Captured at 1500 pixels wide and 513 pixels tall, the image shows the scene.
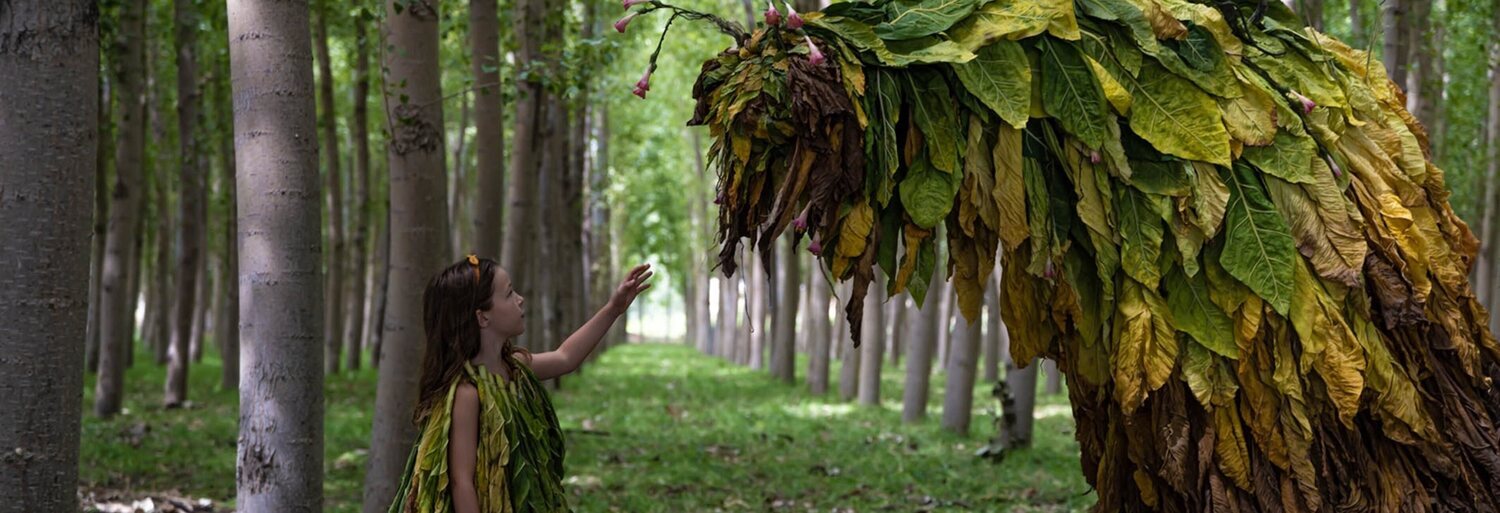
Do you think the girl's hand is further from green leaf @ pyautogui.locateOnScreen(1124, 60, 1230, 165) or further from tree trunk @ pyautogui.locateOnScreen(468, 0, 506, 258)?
tree trunk @ pyautogui.locateOnScreen(468, 0, 506, 258)

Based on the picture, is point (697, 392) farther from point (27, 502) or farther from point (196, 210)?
point (27, 502)

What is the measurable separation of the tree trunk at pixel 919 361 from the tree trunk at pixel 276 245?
8935 millimetres

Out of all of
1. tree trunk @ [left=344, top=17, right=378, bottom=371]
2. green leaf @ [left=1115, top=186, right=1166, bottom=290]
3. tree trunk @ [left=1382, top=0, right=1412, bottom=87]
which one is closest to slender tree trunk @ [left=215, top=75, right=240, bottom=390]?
tree trunk @ [left=344, top=17, right=378, bottom=371]

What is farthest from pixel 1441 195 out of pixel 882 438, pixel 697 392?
pixel 697 392

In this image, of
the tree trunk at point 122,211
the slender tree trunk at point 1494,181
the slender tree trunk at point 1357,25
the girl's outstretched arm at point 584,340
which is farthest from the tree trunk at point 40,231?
the slender tree trunk at point 1494,181

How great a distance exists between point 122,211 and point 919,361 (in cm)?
802

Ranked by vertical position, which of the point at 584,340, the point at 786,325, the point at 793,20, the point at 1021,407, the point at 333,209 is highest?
the point at 333,209

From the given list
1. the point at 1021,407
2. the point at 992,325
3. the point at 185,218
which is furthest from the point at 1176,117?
the point at 992,325

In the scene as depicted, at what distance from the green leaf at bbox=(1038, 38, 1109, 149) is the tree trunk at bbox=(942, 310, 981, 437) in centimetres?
815

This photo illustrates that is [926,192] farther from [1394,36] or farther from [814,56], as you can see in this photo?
[1394,36]

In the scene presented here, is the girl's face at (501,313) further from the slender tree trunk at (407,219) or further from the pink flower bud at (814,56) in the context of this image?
the slender tree trunk at (407,219)

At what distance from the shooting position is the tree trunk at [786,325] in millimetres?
18031

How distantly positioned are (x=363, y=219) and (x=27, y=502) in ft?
49.3

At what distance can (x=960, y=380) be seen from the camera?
12711 mm
